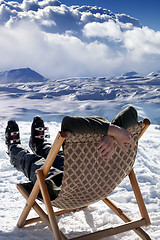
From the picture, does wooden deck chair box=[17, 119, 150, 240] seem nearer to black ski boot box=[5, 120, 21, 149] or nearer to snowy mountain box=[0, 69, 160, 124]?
black ski boot box=[5, 120, 21, 149]

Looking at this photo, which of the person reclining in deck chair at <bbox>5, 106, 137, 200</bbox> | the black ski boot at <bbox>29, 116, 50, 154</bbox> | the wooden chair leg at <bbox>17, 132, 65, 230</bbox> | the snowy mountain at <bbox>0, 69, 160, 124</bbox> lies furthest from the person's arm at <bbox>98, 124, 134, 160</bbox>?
the snowy mountain at <bbox>0, 69, 160, 124</bbox>

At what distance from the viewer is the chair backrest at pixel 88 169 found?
1.45m

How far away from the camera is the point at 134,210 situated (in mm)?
2363

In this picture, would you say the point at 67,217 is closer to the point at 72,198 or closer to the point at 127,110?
the point at 72,198

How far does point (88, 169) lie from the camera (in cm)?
152

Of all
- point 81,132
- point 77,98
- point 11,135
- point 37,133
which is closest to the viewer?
point 81,132

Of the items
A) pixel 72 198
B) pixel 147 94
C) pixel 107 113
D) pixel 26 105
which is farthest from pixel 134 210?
pixel 147 94

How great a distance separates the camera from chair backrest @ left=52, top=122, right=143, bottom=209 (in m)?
1.45

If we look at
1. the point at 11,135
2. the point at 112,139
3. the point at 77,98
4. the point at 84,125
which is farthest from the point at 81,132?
the point at 77,98

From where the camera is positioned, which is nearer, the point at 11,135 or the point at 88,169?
the point at 88,169

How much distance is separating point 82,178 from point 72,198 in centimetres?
19

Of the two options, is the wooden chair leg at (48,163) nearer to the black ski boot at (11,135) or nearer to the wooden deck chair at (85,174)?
the wooden deck chair at (85,174)

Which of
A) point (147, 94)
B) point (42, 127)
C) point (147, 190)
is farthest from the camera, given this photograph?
point (147, 94)

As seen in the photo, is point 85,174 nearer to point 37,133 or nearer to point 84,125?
point 84,125
